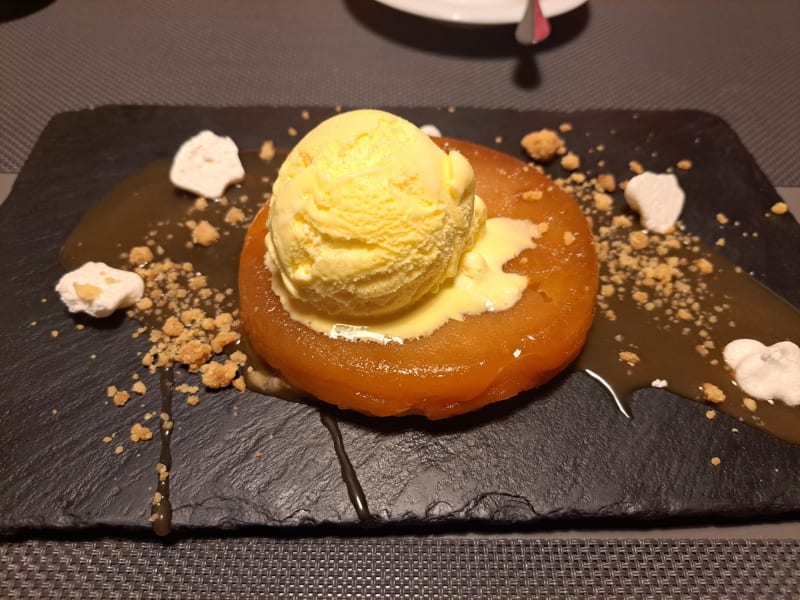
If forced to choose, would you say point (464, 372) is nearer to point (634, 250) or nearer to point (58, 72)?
point (634, 250)

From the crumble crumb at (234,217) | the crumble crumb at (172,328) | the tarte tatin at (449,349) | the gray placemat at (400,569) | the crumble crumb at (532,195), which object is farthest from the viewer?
the crumble crumb at (234,217)

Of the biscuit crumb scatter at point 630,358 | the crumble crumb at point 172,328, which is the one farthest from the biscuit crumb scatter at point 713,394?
the crumble crumb at point 172,328

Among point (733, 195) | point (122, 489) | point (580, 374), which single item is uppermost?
point (733, 195)

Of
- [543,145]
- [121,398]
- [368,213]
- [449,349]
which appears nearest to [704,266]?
[543,145]

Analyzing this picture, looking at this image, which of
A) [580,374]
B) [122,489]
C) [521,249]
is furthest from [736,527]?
[122,489]

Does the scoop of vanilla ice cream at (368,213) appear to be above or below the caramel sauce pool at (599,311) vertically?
above

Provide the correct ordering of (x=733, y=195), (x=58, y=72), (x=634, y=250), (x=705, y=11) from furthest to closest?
(x=705, y=11), (x=58, y=72), (x=733, y=195), (x=634, y=250)

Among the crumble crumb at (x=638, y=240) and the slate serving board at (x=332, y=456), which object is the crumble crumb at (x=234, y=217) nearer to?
the slate serving board at (x=332, y=456)
